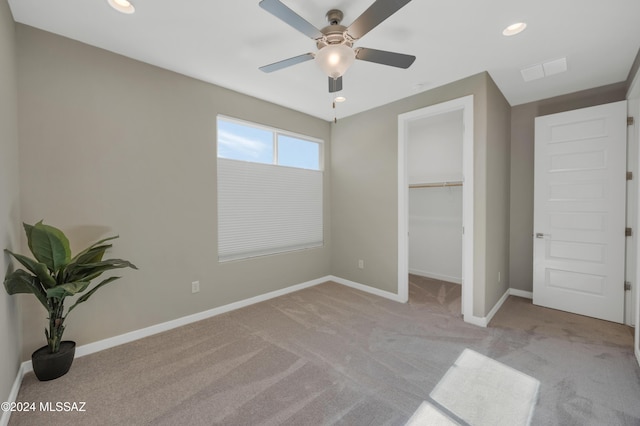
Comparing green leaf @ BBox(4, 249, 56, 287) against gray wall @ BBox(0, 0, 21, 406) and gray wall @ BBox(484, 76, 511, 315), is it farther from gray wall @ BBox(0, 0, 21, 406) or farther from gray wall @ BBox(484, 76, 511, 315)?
gray wall @ BBox(484, 76, 511, 315)

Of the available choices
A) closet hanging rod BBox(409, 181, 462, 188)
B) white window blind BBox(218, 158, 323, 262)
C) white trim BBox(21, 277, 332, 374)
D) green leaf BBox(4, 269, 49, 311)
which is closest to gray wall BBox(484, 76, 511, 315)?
closet hanging rod BBox(409, 181, 462, 188)

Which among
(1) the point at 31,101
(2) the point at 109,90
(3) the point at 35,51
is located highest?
(3) the point at 35,51

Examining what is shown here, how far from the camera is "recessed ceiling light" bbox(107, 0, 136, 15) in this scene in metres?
1.82

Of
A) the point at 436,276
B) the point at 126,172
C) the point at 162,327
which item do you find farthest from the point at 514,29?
the point at 162,327

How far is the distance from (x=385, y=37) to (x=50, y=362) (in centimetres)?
356

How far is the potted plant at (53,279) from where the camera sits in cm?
180

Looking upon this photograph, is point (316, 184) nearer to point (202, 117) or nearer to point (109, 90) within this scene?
point (202, 117)

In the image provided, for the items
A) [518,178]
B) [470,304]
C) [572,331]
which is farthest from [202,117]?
[572,331]

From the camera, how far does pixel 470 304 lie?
2.92 metres

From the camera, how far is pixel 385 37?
2.19m

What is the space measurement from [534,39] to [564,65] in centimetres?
72

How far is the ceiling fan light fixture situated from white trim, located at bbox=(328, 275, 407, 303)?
2875 millimetres

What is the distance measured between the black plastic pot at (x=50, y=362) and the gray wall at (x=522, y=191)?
4.97 m

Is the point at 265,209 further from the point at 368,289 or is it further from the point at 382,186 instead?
the point at 368,289
